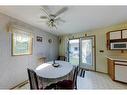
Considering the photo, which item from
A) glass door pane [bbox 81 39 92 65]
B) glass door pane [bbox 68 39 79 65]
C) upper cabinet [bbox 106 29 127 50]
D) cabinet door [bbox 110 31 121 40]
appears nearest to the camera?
upper cabinet [bbox 106 29 127 50]

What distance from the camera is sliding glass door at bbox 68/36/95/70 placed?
5.35 metres

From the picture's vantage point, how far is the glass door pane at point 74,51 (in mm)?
6031

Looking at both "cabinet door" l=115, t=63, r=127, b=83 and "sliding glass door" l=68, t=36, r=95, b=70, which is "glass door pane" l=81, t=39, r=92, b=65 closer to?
"sliding glass door" l=68, t=36, r=95, b=70

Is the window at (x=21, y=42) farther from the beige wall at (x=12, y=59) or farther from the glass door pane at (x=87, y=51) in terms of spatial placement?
the glass door pane at (x=87, y=51)

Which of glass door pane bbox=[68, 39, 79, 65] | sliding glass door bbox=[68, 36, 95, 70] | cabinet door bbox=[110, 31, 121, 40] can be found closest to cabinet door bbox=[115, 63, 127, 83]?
cabinet door bbox=[110, 31, 121, 40]

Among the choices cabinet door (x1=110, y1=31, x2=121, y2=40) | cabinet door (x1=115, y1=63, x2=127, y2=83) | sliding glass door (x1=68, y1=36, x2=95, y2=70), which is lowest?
cabinet door (x1=115, y1=63, x2=127, y2=83)

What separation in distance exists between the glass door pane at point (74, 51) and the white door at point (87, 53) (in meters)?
0.30

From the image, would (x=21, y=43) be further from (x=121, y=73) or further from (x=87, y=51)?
(x=121, y=73)

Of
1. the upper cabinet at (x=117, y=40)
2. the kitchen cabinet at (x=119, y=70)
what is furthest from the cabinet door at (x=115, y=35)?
the kitchen cabinet at (x=119, y=70)

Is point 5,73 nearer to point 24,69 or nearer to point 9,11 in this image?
point 24,69
